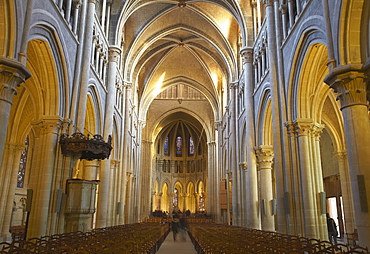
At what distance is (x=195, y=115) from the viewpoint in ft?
143

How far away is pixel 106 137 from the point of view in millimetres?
18719

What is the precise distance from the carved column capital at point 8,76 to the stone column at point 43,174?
3.81 metres

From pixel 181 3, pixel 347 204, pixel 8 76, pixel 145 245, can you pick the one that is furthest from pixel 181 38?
pixel 145 245

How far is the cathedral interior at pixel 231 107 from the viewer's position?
860cm

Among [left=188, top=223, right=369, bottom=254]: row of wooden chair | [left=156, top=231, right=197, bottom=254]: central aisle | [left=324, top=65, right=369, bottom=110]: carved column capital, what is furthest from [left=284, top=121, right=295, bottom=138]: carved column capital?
[left=156, top=231, right=197, bottom=254]: central aisle

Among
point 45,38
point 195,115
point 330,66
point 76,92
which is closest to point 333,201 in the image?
point 330,66

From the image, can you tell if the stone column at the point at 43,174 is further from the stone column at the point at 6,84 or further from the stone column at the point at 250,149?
the stone column at the point at 250,149

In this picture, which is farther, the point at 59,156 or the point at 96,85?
the point at 96,85

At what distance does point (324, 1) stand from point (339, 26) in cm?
130

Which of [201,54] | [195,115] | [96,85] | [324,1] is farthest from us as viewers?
[195,115]

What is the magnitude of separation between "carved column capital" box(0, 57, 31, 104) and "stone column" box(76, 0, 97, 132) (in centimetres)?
515

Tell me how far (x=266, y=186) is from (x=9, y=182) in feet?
47.0

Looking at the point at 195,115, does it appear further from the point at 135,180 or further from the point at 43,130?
the point at 43,130

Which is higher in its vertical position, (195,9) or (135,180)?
(195,9)
